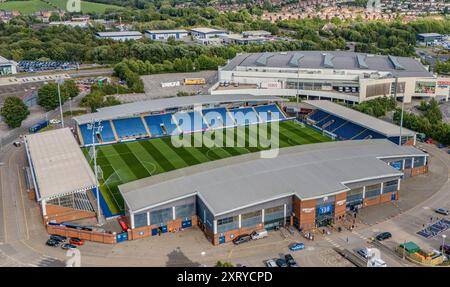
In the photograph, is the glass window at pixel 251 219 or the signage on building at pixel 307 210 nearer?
the glass window at pixel 251 219

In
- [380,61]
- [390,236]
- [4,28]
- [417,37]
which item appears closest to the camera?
[390,236]

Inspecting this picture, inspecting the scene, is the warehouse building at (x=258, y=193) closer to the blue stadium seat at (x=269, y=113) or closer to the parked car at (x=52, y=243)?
the parked car at (x=52, y=243)

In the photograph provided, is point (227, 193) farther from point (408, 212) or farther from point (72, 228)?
point (408, 212)

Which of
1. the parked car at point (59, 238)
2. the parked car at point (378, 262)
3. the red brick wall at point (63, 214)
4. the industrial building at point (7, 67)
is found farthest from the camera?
the industrial building at point (7, 67)

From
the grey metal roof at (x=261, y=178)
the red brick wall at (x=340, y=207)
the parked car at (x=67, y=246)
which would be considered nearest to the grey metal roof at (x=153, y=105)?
the grey metal roof at (x=261, y=178)

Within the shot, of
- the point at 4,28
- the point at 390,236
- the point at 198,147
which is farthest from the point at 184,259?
the point at 4,28

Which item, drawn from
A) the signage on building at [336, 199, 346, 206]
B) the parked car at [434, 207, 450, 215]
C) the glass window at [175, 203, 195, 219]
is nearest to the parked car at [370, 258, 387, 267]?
the signage on building at [336, 199, 346, 206]

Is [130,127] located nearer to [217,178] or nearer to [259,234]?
[217,178]
